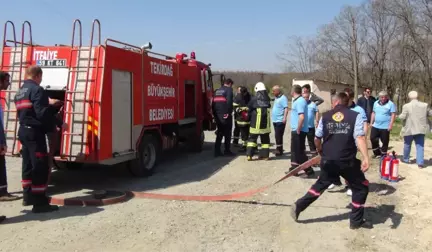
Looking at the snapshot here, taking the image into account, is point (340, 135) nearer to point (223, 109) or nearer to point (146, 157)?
point (146, 157)

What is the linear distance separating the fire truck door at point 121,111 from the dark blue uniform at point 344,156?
3.55 metres

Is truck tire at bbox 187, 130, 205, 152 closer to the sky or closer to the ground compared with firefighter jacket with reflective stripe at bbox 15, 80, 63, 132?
closer to the ground

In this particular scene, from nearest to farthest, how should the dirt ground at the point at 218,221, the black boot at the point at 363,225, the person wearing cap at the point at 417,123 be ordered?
the dirt ground at the point at 218,221 → the black boot at the point at 363,225 → the person wearing cap at the point at 417,123

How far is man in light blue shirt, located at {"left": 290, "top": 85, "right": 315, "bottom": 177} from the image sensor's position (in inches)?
326

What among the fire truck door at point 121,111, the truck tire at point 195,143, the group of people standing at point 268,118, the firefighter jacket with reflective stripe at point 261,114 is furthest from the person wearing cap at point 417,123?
the fire truck door at point 121,111

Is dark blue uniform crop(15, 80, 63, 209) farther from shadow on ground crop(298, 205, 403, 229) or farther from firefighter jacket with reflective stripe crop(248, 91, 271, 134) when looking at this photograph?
firefighter jacket with reflective stripe crop(248, 91, 271, 134)

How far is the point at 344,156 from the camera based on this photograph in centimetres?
548

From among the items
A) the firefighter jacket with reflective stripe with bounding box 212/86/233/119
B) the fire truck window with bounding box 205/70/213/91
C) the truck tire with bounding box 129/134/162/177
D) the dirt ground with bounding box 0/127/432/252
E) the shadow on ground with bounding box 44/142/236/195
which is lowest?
the dirt ground with bounding box 0/127/432/252

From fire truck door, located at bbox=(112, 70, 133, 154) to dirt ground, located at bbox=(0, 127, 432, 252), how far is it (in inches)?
33.3

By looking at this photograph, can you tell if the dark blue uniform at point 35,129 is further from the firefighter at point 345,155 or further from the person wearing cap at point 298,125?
the person wearing cap at point 298,125

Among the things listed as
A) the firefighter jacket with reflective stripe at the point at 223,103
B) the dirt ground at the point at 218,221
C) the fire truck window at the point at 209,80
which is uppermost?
the fire truck window at the point at 209,80

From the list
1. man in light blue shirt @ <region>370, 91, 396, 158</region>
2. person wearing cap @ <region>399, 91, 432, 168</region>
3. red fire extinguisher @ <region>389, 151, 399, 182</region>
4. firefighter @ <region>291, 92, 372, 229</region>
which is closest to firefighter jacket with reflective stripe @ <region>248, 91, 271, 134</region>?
man in light blue shirt @ <region>370, 91, 396, 158</region>

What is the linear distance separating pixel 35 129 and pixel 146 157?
3178mm

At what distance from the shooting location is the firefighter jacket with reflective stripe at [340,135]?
5.48 metres
